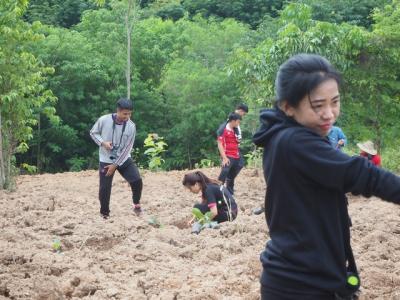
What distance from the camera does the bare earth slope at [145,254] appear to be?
15.5 ft

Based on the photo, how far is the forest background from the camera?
45.6ft

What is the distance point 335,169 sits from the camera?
205cm

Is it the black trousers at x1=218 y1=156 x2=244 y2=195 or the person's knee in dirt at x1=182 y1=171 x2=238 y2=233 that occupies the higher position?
the person's knee in dirt at x1=182 y1=171 x2=238 y2=233

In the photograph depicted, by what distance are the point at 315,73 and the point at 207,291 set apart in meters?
2.68

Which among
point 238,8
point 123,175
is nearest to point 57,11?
point 238,8

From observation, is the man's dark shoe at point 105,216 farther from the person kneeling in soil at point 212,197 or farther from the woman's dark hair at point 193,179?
the woman's dark hair at point 193,179

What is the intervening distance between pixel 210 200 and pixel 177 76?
79.0ft

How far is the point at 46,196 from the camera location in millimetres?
11422

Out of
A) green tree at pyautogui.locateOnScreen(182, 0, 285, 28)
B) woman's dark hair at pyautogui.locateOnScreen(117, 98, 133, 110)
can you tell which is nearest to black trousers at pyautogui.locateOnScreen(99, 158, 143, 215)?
woman's dark hair at pyautogui.locateOnScreen(117, 98, 133, 110)

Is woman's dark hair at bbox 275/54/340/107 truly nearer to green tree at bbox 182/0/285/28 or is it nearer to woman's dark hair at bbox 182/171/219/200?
woman's dark hair at bbox 182/171/219/200

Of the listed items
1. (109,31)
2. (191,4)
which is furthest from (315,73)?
(191,4)

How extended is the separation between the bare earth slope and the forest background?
4.96m

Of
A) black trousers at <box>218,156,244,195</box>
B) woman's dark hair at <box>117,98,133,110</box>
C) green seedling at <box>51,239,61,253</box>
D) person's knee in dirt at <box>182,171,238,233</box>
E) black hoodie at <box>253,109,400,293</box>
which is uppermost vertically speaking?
black hoodie at <box>253,109,400,293</box>

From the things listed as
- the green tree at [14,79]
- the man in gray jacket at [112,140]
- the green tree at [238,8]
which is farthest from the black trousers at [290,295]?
the green tree at [238,8]
